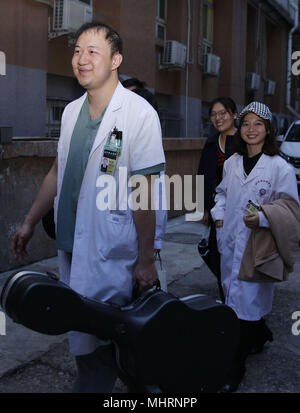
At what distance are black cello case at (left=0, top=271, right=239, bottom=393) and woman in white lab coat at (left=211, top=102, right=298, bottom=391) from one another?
44.2 inches

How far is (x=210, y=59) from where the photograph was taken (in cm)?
1388

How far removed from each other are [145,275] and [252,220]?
3.55 feet

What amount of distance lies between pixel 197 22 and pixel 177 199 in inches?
244

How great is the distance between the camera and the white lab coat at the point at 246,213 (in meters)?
3.47

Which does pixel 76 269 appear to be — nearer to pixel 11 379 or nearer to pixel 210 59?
pixel 11 379

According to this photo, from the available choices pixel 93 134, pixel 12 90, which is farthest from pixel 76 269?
pixel 12 90

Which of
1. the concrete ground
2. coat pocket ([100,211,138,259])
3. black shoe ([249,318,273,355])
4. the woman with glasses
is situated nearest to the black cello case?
coat pocket ([100,211,138,259])

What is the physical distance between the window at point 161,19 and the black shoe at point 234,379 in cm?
1037

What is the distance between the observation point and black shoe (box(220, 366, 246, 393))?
124 inches

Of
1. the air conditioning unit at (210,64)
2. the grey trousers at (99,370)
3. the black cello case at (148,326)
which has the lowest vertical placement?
the grey trousers at (99,370)

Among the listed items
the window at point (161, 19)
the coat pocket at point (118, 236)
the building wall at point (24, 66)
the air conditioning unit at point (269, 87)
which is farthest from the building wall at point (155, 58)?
the coat pocket at point (118, 236)

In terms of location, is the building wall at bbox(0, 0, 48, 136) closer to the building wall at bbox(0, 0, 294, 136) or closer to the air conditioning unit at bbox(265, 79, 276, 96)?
the building wall at bbox(0, 0, 294, 136)

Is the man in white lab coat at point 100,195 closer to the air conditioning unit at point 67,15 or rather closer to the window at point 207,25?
the air conditioning unit at point 67,15
